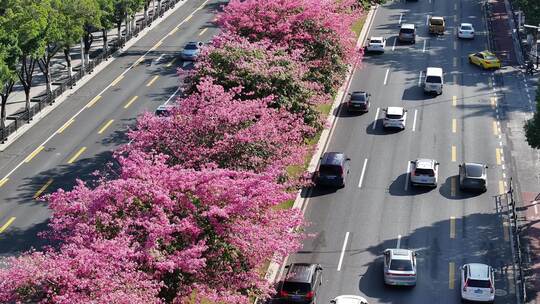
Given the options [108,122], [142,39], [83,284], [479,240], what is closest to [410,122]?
[479,240]

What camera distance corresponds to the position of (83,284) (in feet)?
110

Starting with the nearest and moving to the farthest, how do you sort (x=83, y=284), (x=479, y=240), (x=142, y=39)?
(x=83, y=284)
(x=479, y=240)
(x=142, y=39)

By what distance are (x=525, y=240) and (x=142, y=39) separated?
55.7m

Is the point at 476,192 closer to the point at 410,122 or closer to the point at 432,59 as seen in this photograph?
the point at 410,122

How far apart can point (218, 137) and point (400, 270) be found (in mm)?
12175

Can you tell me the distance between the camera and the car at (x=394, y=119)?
70812 millimetres

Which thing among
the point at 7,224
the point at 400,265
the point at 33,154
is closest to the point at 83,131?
the point at 33,154

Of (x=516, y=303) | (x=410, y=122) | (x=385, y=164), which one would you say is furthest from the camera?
(x=410, y=122)

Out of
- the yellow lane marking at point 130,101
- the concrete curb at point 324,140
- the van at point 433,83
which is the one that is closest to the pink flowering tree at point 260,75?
the concrete curb at point 324,140

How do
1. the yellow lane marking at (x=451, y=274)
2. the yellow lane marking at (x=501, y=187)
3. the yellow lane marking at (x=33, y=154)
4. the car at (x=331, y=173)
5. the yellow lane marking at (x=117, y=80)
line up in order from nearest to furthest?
the yellow lane marking at (x=451, y=274), the car at (x=331, y=173), the yellow lane marking at (x=501, y=187), the yellow lane marking at (x=33, y=154), the yellow lane marking at (x=117, y=80)

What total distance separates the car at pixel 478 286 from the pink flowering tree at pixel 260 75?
16415mm

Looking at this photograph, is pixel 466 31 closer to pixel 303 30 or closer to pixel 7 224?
pixel 303 30

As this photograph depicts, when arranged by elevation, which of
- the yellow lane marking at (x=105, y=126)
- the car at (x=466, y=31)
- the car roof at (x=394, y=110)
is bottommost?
the yellow lane marking at (x=105, y=126)

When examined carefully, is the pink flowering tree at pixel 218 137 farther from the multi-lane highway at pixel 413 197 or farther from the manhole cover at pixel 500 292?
the manhole cover at pixel 500 292
